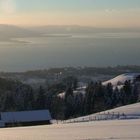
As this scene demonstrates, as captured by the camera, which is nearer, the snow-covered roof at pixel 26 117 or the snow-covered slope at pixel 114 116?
the snow-covered slope at pixel 114 116

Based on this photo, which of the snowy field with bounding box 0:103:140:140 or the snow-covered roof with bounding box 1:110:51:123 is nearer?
the snowy field with bounding box 0:103:140:140

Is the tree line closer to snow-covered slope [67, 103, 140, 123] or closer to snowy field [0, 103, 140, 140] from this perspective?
snow-covered slope [67, 103, 140, 123]

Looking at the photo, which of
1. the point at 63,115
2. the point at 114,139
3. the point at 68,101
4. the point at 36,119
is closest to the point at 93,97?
the point at 68,101

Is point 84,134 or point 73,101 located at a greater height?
point 84,134

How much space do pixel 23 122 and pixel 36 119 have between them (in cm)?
191

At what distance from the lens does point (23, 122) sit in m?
52.6

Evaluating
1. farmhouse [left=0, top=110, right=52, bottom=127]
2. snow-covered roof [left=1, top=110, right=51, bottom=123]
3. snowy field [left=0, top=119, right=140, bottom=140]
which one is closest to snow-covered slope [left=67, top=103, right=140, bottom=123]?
farmhouse [left=0, top=110, right=52, bottom=127]

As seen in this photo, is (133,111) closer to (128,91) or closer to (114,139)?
(114,139)

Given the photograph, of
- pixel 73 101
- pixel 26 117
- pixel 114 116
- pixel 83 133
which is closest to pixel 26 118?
pixel 26 117

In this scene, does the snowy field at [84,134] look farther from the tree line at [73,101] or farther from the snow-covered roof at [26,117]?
the tree line at [73,101]

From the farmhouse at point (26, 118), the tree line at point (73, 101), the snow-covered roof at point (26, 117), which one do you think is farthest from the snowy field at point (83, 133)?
the tree line at point (73, 101)

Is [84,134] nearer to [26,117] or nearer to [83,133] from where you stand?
[83,133]

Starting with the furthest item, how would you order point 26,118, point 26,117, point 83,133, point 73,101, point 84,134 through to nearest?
point 73,101
point 26,117
point 26,118
point 83,133
point 84,134

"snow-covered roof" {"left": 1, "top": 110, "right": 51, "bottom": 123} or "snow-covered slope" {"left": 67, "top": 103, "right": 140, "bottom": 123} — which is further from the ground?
"snow-covered slope" {"left": 67, "top": 103, "right": 140, "bottom": 123}
